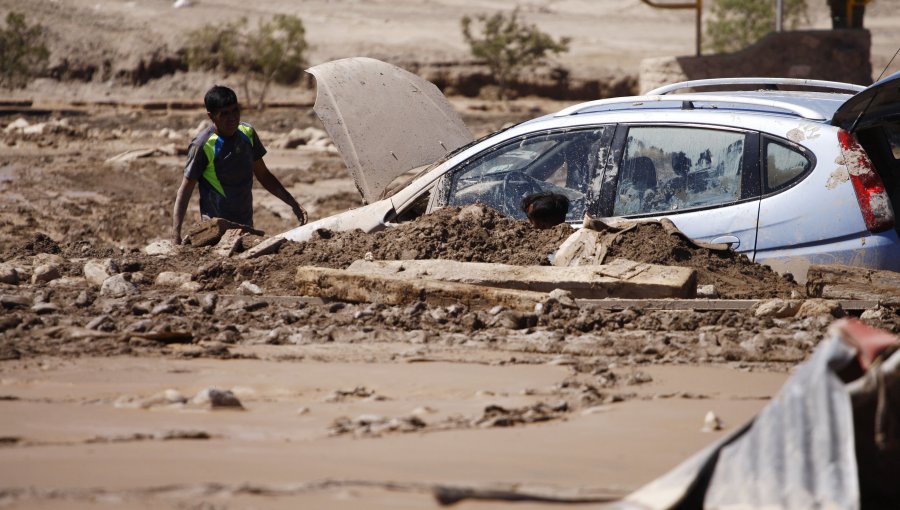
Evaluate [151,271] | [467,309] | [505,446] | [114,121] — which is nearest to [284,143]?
[114,121]

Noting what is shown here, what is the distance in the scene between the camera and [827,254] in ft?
20.0

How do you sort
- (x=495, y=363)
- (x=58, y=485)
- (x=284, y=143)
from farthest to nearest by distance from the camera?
(x=284, y=143) → (x=495, y=363) → (x=58, y=485)

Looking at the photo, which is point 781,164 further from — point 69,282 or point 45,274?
point 45,274

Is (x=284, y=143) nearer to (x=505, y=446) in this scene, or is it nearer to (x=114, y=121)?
(x=114, y=121)

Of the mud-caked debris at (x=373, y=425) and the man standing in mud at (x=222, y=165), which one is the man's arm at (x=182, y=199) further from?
the mud-caked debris at (x=373, y=425)

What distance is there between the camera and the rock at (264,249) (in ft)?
24.4

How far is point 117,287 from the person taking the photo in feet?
22.0

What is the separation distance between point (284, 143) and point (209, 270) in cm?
1315

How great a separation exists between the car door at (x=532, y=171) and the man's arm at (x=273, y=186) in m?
1.79

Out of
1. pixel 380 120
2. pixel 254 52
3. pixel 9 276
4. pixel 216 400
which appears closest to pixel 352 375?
pixel 216 400

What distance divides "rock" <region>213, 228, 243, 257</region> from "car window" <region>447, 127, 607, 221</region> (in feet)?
5.54

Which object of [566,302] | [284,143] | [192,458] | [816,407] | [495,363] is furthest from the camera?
[284,143]

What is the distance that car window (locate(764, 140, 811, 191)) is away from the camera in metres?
6.10

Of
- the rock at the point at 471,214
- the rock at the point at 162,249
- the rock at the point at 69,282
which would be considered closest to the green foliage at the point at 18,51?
the rock at the point at 162,249
